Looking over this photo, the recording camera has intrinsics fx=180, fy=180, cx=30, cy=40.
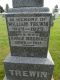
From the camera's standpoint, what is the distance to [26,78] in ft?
13.7

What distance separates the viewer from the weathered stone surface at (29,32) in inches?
145

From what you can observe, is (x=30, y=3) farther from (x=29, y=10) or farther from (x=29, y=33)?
(x=29, y=33)

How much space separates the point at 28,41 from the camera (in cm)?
397

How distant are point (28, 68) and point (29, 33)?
0.81 m

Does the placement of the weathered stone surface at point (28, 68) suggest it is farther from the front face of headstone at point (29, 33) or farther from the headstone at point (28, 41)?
the front face of headstone at point (29, 33)

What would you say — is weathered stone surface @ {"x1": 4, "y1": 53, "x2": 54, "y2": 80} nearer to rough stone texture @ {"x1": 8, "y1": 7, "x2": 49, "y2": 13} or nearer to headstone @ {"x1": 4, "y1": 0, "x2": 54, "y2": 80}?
headstone @ {"x1": 4, "y1": 0, "x2": 54, "y2": 80}

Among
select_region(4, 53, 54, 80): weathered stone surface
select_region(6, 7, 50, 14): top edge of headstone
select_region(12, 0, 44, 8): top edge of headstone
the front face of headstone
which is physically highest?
select_region(12, 0, 44, 8): top edge of headstone

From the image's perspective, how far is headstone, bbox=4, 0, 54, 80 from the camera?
3701 mm

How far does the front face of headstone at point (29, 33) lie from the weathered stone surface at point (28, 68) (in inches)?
5.4

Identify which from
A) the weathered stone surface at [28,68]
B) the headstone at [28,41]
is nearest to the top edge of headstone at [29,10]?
the headstone at [28,41]

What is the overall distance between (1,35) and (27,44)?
6.22 m

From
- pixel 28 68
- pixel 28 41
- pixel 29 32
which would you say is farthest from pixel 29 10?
pixel 28 68

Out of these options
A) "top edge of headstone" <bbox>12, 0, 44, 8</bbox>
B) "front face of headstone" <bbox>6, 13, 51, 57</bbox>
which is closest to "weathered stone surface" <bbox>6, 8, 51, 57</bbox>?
"front face of headstone" <bbox>6, 13, 51, 57</bbox>

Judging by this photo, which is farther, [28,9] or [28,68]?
[28,68]
